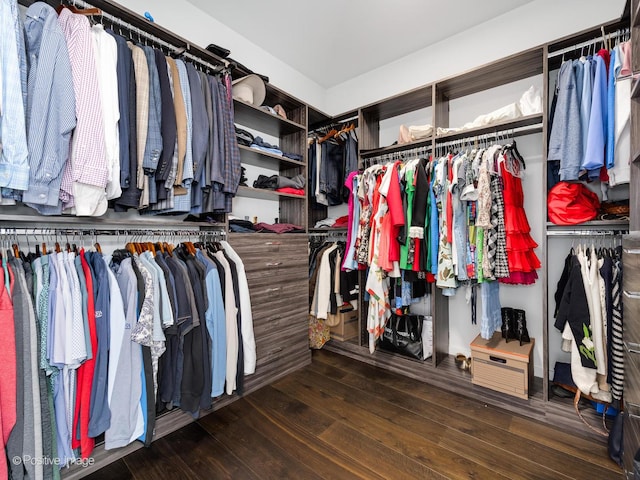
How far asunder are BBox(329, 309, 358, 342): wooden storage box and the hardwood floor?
0.72 m

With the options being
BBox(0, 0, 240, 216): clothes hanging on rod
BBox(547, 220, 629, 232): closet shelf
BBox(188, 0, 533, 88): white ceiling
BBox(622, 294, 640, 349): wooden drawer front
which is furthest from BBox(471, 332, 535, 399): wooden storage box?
BBox(188, 0, 533, 88): white ceiling

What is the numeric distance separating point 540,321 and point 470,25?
8.16ft

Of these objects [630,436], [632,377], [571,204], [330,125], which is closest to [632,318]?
[632,377]

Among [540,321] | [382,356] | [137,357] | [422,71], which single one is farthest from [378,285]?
[422,71]

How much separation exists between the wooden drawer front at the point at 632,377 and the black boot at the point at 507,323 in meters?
0.90

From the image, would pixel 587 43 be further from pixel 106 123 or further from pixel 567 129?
pixel 106 123

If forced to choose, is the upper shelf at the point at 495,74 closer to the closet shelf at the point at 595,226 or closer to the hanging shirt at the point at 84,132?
the closet shelf at the point at 595,226

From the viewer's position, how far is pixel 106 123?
137cm

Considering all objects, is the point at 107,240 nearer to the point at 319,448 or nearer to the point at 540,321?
the point at 319,448

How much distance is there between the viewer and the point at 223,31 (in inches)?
97.3

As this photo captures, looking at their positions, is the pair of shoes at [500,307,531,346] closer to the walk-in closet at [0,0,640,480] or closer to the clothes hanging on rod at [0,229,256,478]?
the walk-in closet at [0,0,640,480]

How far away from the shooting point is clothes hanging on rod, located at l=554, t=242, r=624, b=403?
1.54 metres

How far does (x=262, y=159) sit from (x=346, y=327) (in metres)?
1.76

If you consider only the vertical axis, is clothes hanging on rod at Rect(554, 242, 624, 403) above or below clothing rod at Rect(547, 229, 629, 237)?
below
